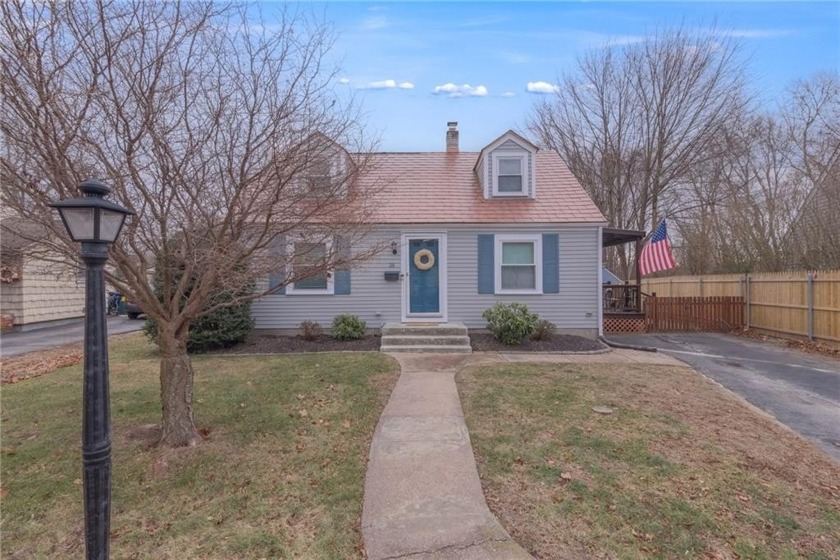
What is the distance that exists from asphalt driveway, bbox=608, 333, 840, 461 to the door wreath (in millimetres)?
5521

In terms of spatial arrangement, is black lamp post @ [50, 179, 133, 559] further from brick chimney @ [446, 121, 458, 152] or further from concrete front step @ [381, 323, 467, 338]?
brick chimney @ [446, 121, 458, 152]

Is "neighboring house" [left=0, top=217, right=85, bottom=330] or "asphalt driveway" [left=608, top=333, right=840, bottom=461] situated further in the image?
"neighboring house" [left=0, top=217, right=85, bottom=330]

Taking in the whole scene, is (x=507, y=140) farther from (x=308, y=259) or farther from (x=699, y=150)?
(x=699, y=150)

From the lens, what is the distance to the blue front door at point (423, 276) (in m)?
10.7

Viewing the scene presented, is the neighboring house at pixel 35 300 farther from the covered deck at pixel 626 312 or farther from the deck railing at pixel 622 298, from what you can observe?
the deck railing at pixel 622 298

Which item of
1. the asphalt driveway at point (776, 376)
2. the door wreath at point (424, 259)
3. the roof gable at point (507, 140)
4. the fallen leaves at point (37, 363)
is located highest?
the roof gable at point (507, 140)

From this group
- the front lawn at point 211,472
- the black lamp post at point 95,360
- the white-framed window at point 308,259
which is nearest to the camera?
the black lamp post at point 95,360

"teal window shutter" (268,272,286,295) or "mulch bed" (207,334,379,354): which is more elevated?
"teal window shutter" (268,272,286,295)

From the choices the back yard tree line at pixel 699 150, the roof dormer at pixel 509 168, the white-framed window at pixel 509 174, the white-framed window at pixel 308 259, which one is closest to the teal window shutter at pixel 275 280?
the white-framed window at pixel 308 259

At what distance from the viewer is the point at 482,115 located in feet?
38.7

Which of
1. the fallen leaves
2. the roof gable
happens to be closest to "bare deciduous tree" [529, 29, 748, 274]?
the roof gable

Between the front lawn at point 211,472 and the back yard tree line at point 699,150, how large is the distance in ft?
49.7

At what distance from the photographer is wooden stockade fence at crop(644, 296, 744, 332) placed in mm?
13461

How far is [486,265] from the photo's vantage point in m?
10.6
